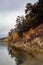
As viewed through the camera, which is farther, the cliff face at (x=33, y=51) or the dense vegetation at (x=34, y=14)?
the dense vegetation at (x=34, y=14)

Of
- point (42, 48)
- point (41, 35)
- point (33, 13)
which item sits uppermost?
Result: point (33, 13)

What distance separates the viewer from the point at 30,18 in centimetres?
7425

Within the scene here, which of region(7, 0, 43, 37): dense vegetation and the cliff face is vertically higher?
region(7, 0, 43, 37): dense vegetation

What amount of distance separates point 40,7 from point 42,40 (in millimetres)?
19402

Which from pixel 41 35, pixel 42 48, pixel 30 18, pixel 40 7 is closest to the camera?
pixel 42 48

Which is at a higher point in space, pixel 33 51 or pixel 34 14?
pixel 34 14

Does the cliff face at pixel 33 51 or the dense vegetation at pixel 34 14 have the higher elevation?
the dense vegetation at pixel 34 14

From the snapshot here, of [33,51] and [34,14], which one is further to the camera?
[34,14]

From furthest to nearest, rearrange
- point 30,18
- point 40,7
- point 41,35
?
point 30,18
point 40,7
point 41,35

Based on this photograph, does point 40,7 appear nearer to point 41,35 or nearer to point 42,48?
point 41,35

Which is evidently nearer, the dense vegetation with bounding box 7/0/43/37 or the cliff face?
the cliff face

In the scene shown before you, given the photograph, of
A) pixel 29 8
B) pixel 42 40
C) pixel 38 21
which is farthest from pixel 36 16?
pixel 42 40

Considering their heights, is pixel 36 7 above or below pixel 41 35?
above

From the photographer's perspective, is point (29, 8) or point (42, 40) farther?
point (29, 8)
